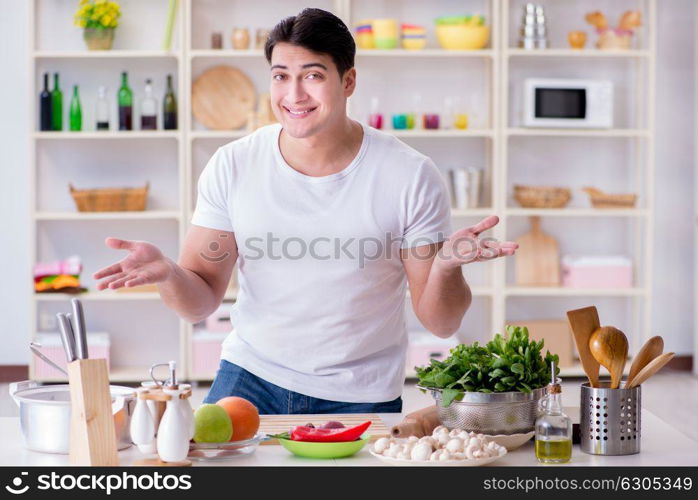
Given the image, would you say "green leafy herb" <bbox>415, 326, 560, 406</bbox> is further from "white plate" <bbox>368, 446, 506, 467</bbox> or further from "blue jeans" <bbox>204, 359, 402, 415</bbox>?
"blue jeans" <bbox>204, 359, 402, 415</bbox>

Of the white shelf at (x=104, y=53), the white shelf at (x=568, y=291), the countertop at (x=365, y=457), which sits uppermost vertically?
the white shelf at (x=104, y=53)

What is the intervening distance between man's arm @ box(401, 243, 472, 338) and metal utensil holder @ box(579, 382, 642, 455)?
513 mm

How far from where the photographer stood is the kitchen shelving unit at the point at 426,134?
17.3 ft

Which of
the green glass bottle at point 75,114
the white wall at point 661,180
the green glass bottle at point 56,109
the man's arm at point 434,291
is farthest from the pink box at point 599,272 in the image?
the man's arm at point 434,291

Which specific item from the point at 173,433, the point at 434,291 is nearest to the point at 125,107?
the point at 434,291

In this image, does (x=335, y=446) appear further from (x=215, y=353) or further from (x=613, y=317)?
(x=613, y=317)

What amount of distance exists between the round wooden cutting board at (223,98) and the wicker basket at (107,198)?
0.55 m

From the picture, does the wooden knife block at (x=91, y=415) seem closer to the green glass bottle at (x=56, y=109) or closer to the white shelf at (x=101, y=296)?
the white shelf at (x=101, y=296)

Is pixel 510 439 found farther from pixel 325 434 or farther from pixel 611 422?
pixel 325 434

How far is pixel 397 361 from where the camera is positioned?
2.30 meters

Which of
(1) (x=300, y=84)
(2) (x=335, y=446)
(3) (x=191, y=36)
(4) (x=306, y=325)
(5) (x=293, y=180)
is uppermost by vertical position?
(3) (x=191, y=36)

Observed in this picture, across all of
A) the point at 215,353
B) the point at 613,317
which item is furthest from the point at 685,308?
the point at 215,353

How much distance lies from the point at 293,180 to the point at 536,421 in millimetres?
865

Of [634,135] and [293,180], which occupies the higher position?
[634,135]
